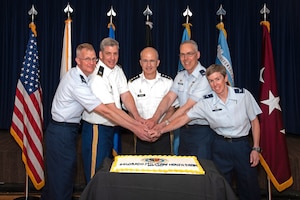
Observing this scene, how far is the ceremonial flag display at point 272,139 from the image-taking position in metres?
3.48

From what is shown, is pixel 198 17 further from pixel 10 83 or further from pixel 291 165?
pixel 10 83

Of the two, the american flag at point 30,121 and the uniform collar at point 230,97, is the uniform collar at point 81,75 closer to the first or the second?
the american flag at point 30,121

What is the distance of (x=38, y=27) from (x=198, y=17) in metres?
2.52

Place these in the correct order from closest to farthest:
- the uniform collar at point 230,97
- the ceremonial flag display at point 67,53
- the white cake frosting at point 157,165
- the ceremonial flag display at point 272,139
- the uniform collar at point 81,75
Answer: the white cake frosting at point 157,165, the uniform collar at point 230,97, the uniform collar at point 81,75, the ceremonial flag display at point 272,139, the ceremonial flag display at point 67,53

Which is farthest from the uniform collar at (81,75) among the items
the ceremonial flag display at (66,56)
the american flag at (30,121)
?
the ceremonial flag display at (66,56)

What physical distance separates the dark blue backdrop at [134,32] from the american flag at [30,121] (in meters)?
1.70

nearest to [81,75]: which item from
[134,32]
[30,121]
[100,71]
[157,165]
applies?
[100,71]

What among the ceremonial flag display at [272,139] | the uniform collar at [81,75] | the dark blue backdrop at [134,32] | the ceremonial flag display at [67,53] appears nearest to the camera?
the uniform collar at [81,75]

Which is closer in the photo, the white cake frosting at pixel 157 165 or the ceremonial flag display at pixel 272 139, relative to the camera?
the white cake frosting at pixel 157 165

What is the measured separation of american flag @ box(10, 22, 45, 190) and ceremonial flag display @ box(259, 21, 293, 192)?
232 centimetres

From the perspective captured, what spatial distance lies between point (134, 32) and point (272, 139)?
2777mm

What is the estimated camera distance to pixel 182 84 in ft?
10.5

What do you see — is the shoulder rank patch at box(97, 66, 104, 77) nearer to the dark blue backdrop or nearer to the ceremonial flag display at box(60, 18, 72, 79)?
the ceremonial flag display at box(60, 18, 72, 79)

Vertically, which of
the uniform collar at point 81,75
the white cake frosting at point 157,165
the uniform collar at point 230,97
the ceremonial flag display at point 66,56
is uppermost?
the ceremonial flag display at point 66,56
